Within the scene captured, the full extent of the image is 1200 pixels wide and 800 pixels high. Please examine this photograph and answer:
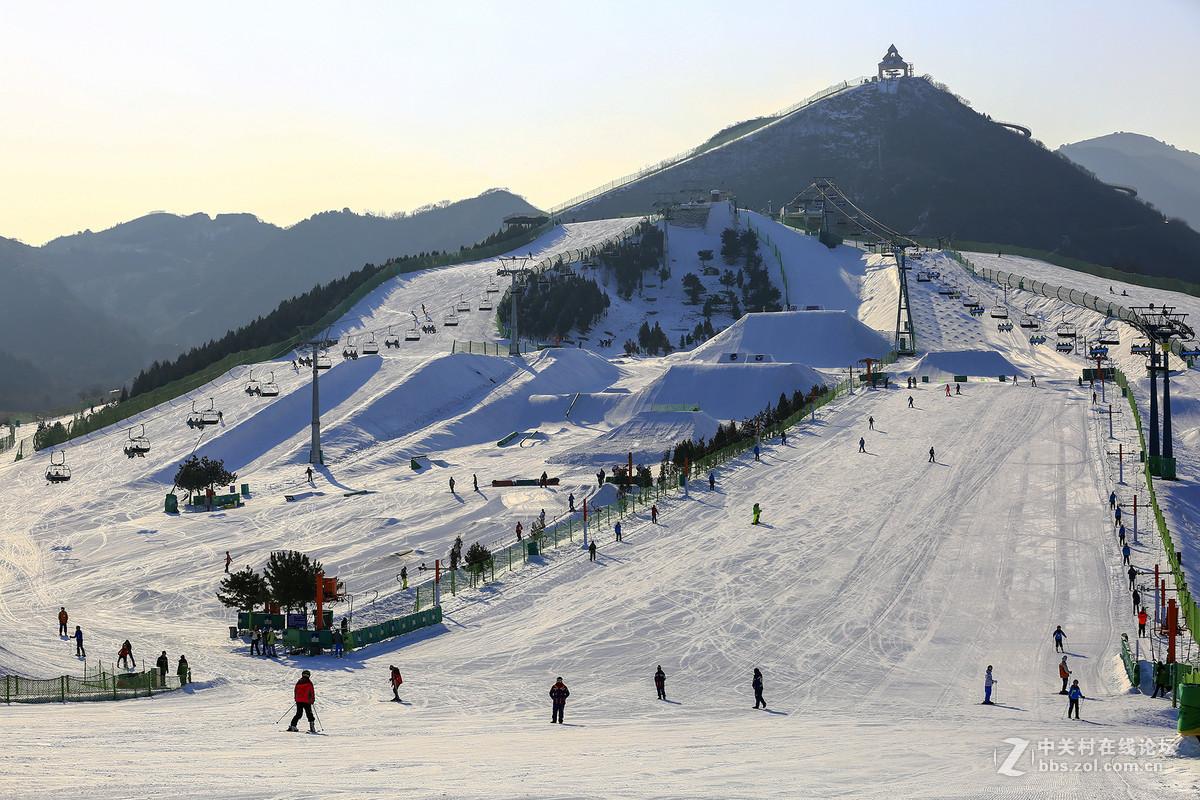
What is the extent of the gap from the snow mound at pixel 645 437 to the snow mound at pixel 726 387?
224 cm

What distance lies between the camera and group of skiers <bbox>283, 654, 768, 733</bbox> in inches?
978

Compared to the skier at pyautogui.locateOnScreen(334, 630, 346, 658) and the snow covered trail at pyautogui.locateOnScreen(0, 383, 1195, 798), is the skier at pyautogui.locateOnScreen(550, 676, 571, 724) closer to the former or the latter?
the snow covered trail at pyautogui.locateOnScreen(0, 383, 1195, 798)

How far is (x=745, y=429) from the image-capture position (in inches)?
2608

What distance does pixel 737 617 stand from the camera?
126 ft

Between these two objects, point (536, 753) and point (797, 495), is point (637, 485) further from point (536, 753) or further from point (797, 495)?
point (536, 753)

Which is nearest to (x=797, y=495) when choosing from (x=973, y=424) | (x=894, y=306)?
(x=973, y=424)

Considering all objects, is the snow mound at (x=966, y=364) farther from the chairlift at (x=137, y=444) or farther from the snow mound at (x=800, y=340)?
the chairlift at (x=137, y=444)

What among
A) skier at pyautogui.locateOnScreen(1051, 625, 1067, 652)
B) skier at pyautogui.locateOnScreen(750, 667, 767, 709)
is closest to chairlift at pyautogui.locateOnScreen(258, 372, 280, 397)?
skier at pyautogui.locateOnScreen(1051, 625, 1067, 652)

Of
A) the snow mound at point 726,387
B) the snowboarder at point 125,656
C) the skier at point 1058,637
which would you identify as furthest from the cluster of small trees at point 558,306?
the skier at point 1058,637

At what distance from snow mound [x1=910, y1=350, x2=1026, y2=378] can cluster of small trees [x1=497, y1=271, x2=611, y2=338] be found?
28843 mm

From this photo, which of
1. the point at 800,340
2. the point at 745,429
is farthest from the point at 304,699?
the point at 800,340

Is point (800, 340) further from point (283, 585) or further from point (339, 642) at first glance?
point (339, 642)

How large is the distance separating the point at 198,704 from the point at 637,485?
29.8 m

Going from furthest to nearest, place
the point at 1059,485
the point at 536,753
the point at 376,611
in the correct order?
the point at 1059,485 → the point at 376,611 → the point at 536,753
